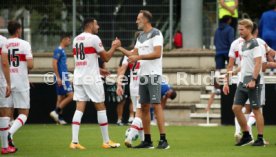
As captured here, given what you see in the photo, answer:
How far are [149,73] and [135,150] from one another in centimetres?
138

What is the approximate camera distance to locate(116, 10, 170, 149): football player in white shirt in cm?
1716

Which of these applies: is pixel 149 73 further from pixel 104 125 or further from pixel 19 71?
pixel 19 71

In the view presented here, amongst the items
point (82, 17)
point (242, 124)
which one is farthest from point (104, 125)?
point (82, 17)

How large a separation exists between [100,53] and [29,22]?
1120 centimetres

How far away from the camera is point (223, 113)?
84.2ft

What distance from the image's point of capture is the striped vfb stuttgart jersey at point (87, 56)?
17641 millimetres

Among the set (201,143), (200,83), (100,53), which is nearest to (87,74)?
(100,53)

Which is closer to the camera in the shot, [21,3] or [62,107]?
[62,107]

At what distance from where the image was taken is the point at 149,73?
1727 cm

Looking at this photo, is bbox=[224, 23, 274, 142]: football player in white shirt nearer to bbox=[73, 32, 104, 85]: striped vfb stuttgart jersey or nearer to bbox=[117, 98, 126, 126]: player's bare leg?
bbox=[73, 32, 104, 85]: striped vfb stuttgart jersey

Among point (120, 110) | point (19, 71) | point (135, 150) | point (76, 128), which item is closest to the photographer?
point (135, 150)

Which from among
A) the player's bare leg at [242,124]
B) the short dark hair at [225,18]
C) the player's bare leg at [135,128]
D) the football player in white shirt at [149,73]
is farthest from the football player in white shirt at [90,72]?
the short dark hair at [225,18]

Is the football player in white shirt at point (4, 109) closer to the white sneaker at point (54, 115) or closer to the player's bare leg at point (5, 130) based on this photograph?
the player's bare leg at point (5, 130)

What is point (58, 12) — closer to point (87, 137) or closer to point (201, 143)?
point (87, 137)
